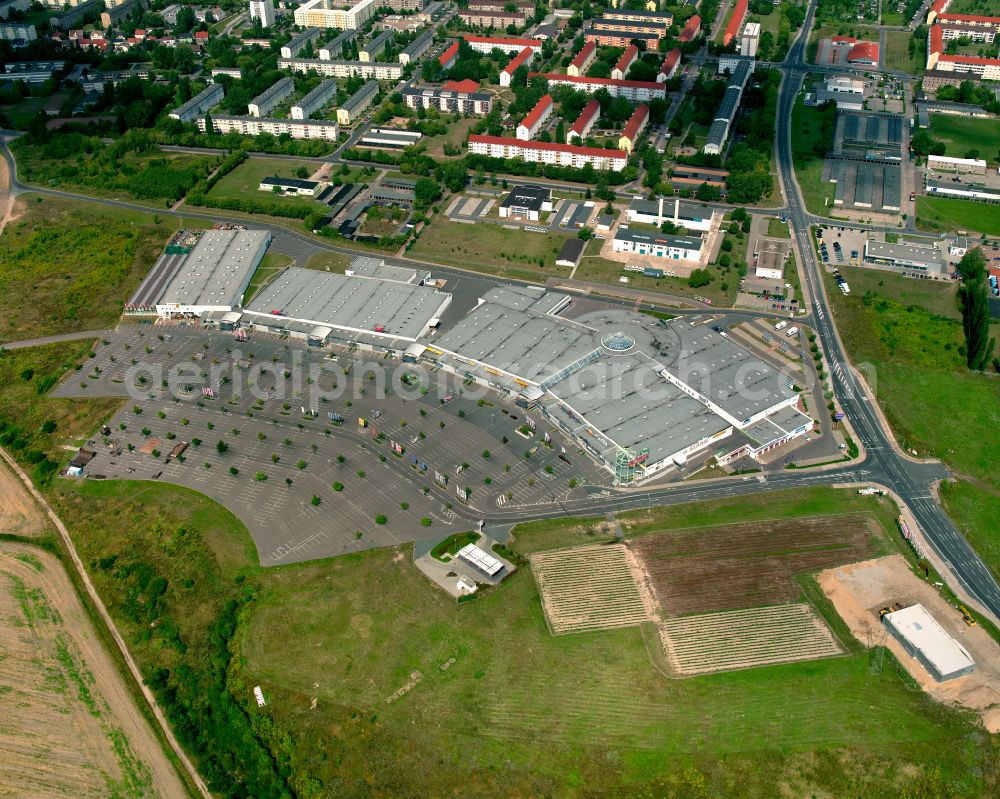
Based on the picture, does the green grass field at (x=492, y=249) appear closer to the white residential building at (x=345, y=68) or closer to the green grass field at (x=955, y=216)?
the green grass field at (x=955, y=216)

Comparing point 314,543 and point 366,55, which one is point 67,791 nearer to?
point 314,543

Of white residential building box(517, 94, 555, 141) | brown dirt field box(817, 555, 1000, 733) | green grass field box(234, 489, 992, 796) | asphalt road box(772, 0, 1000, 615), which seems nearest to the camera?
green grass field box(234, 489, 992, 796)

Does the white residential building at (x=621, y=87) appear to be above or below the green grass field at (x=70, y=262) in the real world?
above

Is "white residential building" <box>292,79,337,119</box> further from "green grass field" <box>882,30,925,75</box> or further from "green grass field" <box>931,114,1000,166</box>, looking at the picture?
"green grass field" <box>882,30,925,75</box>

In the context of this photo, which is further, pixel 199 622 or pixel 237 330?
pixel 237 330

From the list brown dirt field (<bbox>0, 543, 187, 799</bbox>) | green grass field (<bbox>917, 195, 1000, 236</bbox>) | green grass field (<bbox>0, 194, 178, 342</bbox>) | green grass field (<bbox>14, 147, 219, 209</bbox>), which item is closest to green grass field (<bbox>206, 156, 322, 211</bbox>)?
green grass field (<bbox>14, 147, 219, 209</bbox>)

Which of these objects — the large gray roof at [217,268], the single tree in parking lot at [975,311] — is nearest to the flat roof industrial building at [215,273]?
the large gray roof at [217,268]

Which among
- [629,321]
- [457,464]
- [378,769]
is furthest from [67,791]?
[629,321]
